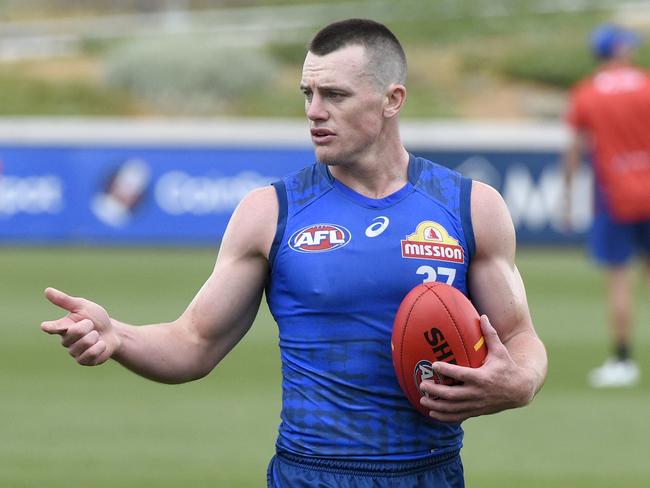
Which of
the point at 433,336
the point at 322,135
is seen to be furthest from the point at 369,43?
the point at 433,336

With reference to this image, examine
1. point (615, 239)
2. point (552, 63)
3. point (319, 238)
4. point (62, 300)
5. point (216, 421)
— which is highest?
point (552, 63)

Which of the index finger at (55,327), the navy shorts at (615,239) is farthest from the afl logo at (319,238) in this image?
the navy shorts at (615,239)

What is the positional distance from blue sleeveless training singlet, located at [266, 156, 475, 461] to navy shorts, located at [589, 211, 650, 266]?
689 centimetres

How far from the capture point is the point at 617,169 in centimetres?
1194

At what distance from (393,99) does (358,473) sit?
4.19 ft

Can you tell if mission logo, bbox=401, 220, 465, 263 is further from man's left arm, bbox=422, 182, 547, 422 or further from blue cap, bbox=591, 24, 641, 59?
blue cap, bbox=591, 24, 641, 59

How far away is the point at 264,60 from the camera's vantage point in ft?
110

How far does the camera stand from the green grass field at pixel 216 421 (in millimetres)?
8703

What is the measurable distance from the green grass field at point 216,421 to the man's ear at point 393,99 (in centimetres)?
397

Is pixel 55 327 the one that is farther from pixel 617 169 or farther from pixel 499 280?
pixel 617 169

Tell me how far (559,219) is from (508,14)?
19.9 metres

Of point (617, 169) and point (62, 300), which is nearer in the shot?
point (62, 300)

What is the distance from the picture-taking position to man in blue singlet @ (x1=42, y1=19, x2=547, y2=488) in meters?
4.80

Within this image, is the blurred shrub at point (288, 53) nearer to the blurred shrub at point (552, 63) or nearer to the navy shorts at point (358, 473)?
the blurred shrub at point (552, 63)
